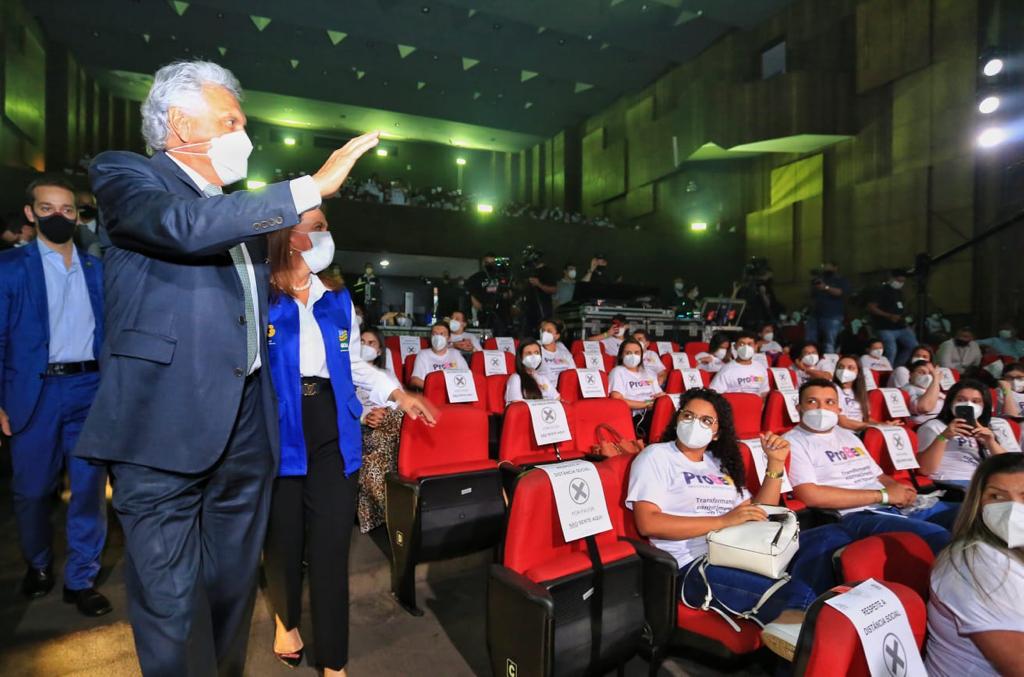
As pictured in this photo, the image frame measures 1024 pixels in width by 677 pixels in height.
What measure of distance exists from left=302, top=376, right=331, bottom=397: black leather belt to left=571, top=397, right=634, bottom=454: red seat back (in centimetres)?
195

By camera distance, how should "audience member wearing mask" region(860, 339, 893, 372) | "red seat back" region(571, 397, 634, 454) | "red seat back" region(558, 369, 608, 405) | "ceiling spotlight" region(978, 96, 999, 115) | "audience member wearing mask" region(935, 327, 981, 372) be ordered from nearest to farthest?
"red seat back" region(571, 397, 634, 454) < "red seat back" region(558, 369, 608, 405) < "audience member wearing mask" region(860, 339, 893, 372) < "audience member wearing mask" region(935, 327, 981, 372) < "ceiling spotlight" region(978, 96, 999, 115)

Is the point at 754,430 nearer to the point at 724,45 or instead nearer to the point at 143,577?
the point at 143,577

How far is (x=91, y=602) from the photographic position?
2.28m

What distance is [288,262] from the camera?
1737 mm

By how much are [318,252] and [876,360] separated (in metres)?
7.20

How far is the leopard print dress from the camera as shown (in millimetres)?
3162

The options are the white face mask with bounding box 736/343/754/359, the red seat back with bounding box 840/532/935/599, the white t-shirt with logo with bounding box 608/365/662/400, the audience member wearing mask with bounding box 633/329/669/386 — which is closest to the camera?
the red seat back with bounding box 840/532/935/599

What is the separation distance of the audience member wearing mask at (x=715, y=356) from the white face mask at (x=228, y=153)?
5.84m

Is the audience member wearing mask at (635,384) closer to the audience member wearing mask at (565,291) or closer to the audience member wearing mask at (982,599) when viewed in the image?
the audience member wearing mask at (982,599)

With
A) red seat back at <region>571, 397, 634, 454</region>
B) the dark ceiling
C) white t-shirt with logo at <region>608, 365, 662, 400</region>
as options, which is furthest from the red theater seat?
the dark ceiling

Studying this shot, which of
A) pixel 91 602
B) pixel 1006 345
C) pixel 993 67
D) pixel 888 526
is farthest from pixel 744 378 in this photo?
pixel 993 67

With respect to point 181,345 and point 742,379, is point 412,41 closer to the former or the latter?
point 742,379

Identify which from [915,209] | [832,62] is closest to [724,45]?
[832,62]

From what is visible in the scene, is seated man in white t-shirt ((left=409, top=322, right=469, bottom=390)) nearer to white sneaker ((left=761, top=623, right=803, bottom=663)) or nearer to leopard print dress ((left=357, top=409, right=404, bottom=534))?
leopard print dress ((left=357, top=409, right=404, bottom=534))
